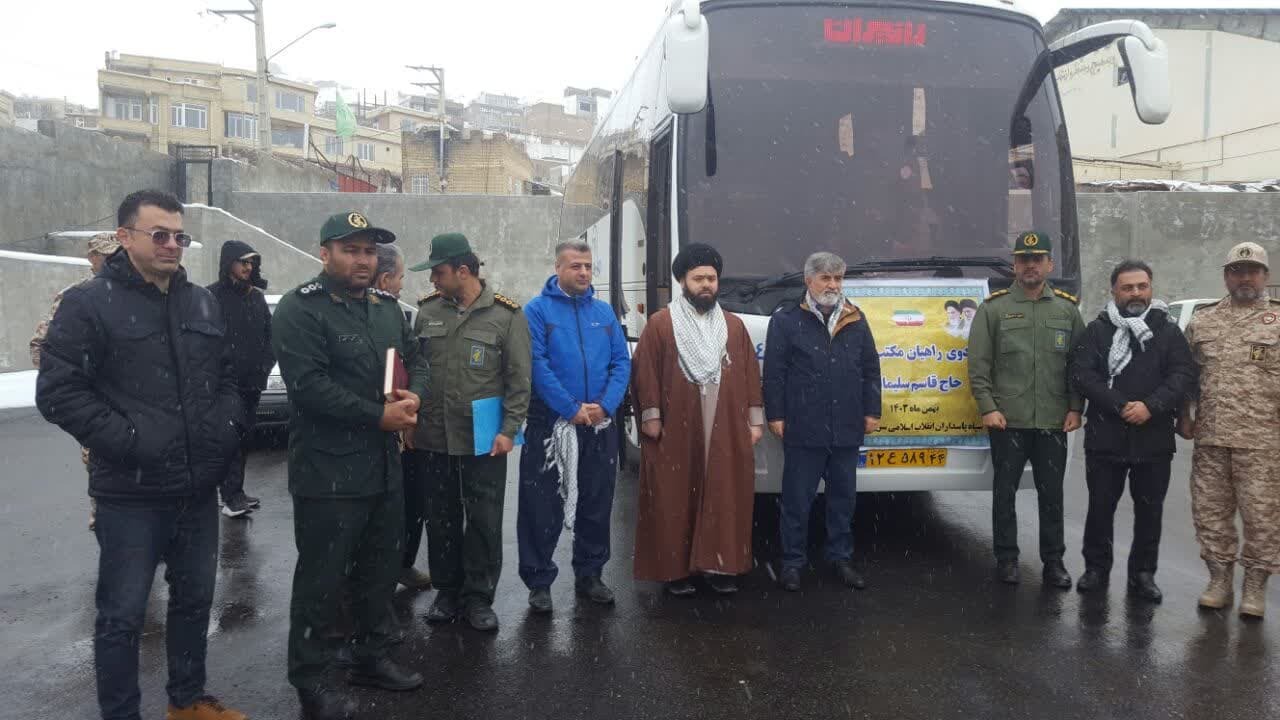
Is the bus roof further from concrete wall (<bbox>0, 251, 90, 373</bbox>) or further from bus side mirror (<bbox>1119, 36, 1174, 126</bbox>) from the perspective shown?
concrete wall (<bbox>0, 251, 90, 373</bbox>)

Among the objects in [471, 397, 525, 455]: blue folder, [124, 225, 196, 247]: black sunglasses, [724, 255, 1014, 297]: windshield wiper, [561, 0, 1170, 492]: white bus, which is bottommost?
[471, 397, 525, 455]: blue folder

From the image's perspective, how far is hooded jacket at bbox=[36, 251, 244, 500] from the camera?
3258 millimetres

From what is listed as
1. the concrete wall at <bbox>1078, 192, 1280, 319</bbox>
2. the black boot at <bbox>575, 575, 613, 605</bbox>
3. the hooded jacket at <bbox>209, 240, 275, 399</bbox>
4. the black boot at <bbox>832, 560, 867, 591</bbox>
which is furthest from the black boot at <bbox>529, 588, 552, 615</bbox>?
the concrete wall at <bbox>1078, 192, 1280, 319</bbox>

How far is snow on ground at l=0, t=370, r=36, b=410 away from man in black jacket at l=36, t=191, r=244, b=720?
10.5m

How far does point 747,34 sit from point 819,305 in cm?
179

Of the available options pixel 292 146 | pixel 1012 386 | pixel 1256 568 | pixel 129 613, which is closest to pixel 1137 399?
pixel 1012 386

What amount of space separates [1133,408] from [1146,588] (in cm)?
96

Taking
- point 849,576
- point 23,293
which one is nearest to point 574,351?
point 849,576

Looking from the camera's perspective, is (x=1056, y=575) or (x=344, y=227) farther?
(x=1056, y=575)

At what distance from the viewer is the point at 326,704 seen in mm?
3664

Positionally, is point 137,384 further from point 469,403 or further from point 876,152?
point 876,152

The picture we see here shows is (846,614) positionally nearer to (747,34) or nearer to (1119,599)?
(1119,599)

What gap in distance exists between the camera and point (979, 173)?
5887 mm

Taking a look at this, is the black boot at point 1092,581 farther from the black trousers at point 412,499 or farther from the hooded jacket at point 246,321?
the hooded jacket at point 246,321
